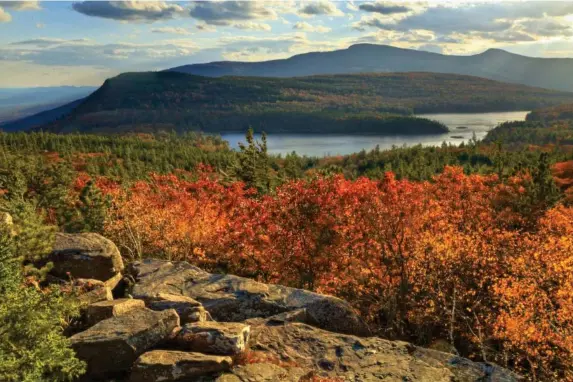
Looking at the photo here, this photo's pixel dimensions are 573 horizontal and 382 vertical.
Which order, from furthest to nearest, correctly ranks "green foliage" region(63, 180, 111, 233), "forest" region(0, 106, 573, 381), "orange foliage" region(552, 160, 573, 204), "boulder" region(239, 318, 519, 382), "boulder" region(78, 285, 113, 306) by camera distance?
"orange foliage" region(552, 160, 573, 204) → "green foliage" region(63, 180, 111, 233) → "forest" region(0, 106, 573, 381) → "boulder" region(78, 285, 113, 306) → "boulder" region(239, 318, 519, 382)

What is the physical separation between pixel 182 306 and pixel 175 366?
5.19 meters

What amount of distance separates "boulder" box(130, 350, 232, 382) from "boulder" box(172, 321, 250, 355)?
0.61 m

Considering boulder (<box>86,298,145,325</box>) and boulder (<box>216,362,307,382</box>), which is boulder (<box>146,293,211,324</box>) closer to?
boulder (<box>86,298,145,325</box>)

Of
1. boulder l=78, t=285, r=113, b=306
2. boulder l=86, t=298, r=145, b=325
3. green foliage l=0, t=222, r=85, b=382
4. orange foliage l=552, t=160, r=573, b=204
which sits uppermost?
green foliage l=0, t=222, r=85, b=382

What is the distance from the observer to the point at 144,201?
159 ft

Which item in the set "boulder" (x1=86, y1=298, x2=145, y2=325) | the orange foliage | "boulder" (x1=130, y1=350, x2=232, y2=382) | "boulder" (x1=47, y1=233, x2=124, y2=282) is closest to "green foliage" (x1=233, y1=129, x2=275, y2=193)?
"boulder" (x1=47, y1=233, x2=124, y2=282)

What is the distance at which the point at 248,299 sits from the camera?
2602 centimetres

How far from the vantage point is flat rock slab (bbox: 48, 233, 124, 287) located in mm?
29375

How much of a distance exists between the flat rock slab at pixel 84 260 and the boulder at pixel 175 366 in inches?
512

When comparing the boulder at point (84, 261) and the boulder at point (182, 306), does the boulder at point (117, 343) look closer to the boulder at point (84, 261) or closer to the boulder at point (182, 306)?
the boulder at point (182, 306)

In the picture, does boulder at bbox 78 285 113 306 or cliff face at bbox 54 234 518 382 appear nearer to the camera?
cliff face at bbox 54 234 518 382

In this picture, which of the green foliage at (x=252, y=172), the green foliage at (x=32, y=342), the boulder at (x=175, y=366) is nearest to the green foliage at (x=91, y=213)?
the green foliage at (x=252, y=172)

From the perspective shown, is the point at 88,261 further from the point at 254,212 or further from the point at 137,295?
the point at 254,212

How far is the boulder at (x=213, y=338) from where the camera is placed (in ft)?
62.3
